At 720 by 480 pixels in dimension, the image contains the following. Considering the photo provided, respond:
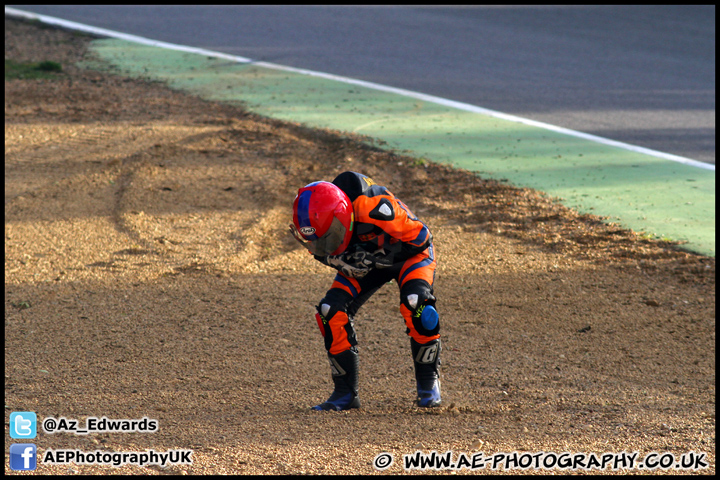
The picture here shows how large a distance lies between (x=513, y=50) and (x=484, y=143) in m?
4.89

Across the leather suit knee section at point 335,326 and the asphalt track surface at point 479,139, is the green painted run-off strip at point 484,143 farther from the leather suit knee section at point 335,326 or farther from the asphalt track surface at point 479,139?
the leather suit knee section at point 335,326

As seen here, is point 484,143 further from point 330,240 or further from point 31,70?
point 31,70

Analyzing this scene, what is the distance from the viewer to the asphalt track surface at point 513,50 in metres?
10.9

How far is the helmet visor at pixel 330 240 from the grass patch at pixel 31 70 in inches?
387

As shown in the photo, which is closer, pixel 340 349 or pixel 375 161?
pixel 340 349

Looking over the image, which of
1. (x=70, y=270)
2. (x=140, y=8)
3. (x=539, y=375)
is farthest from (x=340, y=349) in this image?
(x=140, y=8)

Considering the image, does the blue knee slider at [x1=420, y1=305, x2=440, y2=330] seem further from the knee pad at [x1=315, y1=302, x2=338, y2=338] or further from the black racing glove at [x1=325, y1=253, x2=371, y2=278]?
the knee pad at [x1=315, y1=302, x2=338, y2=338]

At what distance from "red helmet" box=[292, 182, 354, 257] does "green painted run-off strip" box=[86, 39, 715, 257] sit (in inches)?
180

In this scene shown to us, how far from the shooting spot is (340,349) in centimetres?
440

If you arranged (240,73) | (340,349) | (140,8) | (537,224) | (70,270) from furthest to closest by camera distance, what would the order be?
(140,8), (240,73), (537,224), (70,270), (340,349)

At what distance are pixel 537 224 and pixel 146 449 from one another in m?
5.14

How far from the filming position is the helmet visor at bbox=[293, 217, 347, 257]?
13.4 ft

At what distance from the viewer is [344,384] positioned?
4547mm

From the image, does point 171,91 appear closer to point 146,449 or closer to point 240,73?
point 240,73
